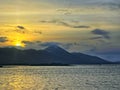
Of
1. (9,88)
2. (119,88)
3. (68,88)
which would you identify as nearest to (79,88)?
(68,88)

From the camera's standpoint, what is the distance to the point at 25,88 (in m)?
81.9

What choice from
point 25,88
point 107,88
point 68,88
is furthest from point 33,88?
point 107,88

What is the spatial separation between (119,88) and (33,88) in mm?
16102

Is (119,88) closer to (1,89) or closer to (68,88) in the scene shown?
(68,88)

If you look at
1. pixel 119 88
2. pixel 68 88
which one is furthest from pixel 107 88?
pixel 68 88

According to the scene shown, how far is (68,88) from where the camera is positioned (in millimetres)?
81562

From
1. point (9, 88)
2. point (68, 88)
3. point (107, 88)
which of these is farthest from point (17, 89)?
point (107, 88)

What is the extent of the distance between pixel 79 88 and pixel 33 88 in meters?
8.55

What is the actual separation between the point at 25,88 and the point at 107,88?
50.5 ft

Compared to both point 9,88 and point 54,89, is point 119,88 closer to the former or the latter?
point 54,89

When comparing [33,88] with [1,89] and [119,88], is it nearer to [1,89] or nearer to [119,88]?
[1,89]

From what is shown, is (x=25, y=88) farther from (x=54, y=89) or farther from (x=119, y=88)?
(x=119, y=88)

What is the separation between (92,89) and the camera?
7925 centimetres

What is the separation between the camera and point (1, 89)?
78875mm
